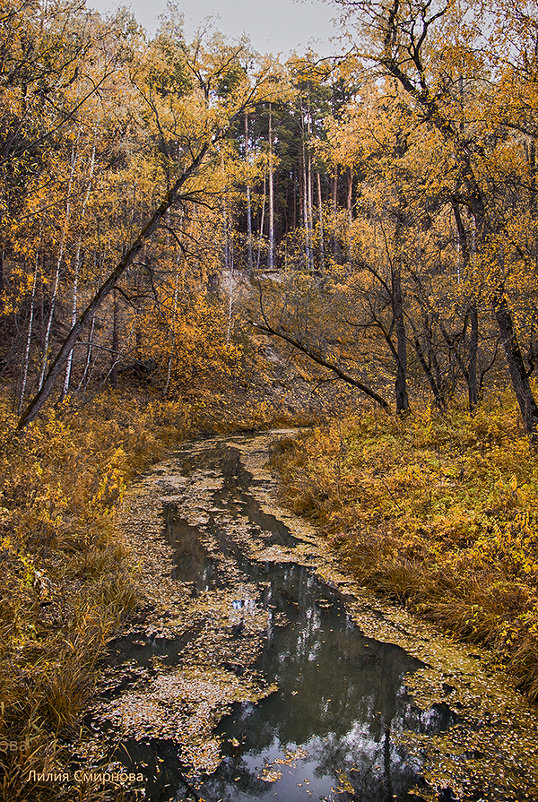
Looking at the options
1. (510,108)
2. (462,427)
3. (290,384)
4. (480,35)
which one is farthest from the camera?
(290,384)

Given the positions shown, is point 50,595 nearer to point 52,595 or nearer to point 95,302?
point 52,595

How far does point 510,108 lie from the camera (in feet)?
20.3

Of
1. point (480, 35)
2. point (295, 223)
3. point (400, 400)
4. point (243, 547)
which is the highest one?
point (295, 223)

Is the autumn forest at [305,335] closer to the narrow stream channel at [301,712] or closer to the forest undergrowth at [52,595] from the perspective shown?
the forest undergrowth at [52,595]

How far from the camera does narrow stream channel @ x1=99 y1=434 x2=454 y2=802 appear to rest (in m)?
2.66

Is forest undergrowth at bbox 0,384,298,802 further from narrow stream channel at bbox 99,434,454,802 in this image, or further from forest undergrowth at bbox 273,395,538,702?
forest undergrowth at bbox 273,395,538,702

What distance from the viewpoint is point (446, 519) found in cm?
520

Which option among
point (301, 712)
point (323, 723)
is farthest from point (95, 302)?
point (323, 723)

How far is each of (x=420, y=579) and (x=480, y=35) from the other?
790cm

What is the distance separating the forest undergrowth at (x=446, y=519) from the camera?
4055 millimetres

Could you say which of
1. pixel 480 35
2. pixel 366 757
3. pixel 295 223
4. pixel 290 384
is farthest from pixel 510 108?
pixel 295 223

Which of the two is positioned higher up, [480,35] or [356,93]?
[356,93]

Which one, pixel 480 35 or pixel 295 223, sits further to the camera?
pixel 295 223

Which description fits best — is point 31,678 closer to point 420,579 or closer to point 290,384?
point 420,579
